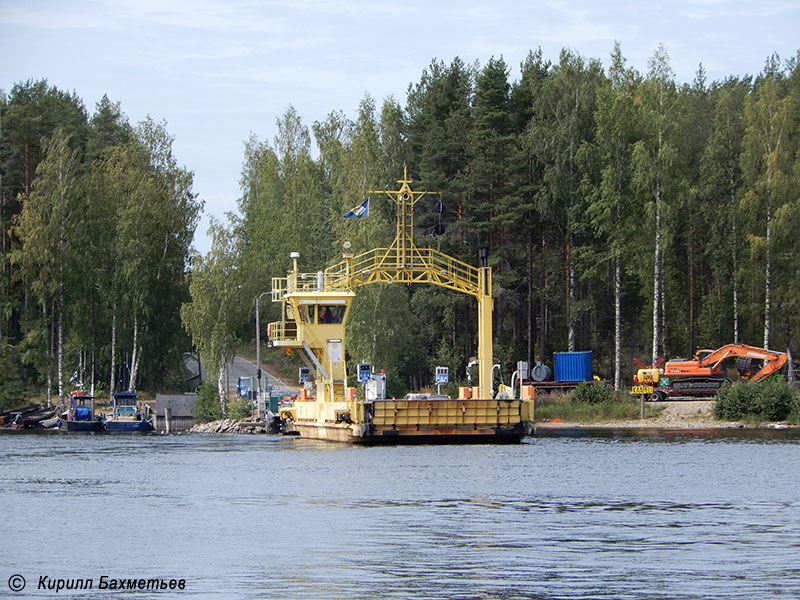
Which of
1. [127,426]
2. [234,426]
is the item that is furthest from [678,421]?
[127,426]

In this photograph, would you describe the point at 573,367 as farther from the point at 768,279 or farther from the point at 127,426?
the point at 127,426

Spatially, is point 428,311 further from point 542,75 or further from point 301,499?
point 301,499

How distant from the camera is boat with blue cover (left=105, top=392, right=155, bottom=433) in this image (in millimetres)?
78250

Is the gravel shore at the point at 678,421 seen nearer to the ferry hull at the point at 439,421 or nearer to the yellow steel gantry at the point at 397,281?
the yellow steel gantry at the point at 397,281

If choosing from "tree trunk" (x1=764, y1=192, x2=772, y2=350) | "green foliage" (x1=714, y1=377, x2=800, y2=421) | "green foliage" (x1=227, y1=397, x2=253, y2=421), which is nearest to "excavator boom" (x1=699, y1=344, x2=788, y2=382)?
"green foliage" (x1=714, y1=377, x2=800, y2=421)

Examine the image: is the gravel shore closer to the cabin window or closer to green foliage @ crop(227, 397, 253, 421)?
the cabin window

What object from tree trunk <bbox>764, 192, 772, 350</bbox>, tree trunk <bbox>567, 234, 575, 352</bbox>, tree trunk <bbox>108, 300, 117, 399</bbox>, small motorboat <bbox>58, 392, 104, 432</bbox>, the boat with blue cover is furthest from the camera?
tree trunk <bbox>108, 300, 117, 399</bbox>

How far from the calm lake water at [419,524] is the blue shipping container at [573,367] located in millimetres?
28423

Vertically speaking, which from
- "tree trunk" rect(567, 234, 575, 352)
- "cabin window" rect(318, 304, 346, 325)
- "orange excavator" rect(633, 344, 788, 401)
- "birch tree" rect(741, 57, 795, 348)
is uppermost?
"birch tree" rect(741, 57, 795, 348)

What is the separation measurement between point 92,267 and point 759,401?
1788 inches

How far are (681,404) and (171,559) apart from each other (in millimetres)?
51364

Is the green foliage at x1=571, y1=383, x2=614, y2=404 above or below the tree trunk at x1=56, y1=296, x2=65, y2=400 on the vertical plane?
below

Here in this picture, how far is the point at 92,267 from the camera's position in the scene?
85.8 metres

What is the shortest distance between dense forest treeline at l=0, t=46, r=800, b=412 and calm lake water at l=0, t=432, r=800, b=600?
3144cm
